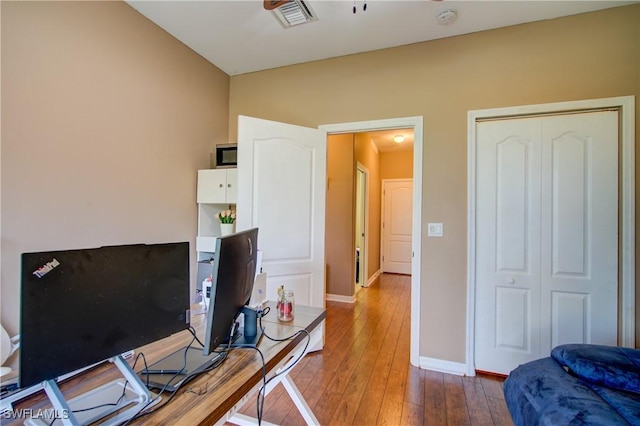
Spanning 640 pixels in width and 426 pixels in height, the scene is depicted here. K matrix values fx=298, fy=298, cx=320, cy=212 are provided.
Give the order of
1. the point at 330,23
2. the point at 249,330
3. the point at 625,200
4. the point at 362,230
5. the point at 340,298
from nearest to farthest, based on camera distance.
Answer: the point at 249,330 → the point at 625,200 → the point at 330,23 → the point at 340,298 → the point at 362,230

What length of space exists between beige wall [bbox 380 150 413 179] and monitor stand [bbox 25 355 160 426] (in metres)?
6.25

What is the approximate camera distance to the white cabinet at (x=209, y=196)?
2.73 meters

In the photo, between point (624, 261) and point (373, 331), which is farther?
point (373, 331)

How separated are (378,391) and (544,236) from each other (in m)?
1.72

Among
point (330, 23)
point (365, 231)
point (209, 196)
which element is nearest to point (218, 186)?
point (209, 196)

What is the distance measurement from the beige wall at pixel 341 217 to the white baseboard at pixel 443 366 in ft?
6.51

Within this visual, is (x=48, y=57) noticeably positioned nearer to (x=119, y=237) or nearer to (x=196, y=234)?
(x=119, y=237)

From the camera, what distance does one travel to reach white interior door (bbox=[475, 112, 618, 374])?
216 cm

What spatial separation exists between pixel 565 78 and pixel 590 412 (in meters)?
2.22

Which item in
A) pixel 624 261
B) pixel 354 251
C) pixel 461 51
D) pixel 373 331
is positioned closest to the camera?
pixel 624 261

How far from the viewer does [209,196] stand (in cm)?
279

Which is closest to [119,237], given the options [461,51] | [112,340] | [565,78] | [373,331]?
[112,340]

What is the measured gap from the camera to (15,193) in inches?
64.2

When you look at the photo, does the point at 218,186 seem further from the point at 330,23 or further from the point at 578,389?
the point at 578,389
